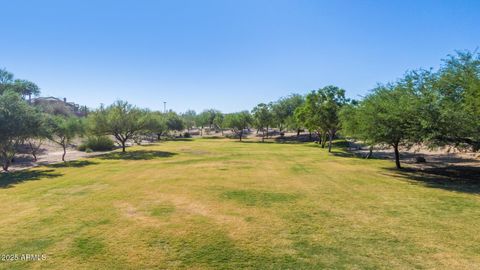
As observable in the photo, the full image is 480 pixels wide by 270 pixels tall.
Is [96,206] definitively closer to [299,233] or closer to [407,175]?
[299,233]

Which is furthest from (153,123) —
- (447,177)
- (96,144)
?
(447,177)

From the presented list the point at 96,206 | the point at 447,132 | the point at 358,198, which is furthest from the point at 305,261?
the point at 447,132

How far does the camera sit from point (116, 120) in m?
39.8

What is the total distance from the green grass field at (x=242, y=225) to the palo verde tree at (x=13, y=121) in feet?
27.1

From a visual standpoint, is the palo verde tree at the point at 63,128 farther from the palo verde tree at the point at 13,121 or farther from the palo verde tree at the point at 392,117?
the palo verde tree at the point at 392,117

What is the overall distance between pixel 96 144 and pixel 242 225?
43.5 m

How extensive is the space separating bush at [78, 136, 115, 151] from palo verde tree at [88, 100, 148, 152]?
21.2 ft

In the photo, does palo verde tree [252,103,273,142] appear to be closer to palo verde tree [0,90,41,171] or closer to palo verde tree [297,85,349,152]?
palo verde tree [297,85,349,152]

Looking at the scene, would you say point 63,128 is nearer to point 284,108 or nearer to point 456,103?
point 456,103

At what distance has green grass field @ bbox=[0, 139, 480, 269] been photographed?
7.04 metres

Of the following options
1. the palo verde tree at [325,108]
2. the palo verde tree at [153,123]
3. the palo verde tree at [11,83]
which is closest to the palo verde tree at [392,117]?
the palo verde tree at [325,108]

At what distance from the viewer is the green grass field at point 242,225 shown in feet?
23.1

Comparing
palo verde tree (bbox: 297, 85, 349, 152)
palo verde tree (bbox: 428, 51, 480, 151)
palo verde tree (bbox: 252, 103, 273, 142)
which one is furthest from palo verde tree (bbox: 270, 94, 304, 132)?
palo verde tree (bbox: 428, 51, 480, 151)

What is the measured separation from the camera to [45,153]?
4081 centimetres
